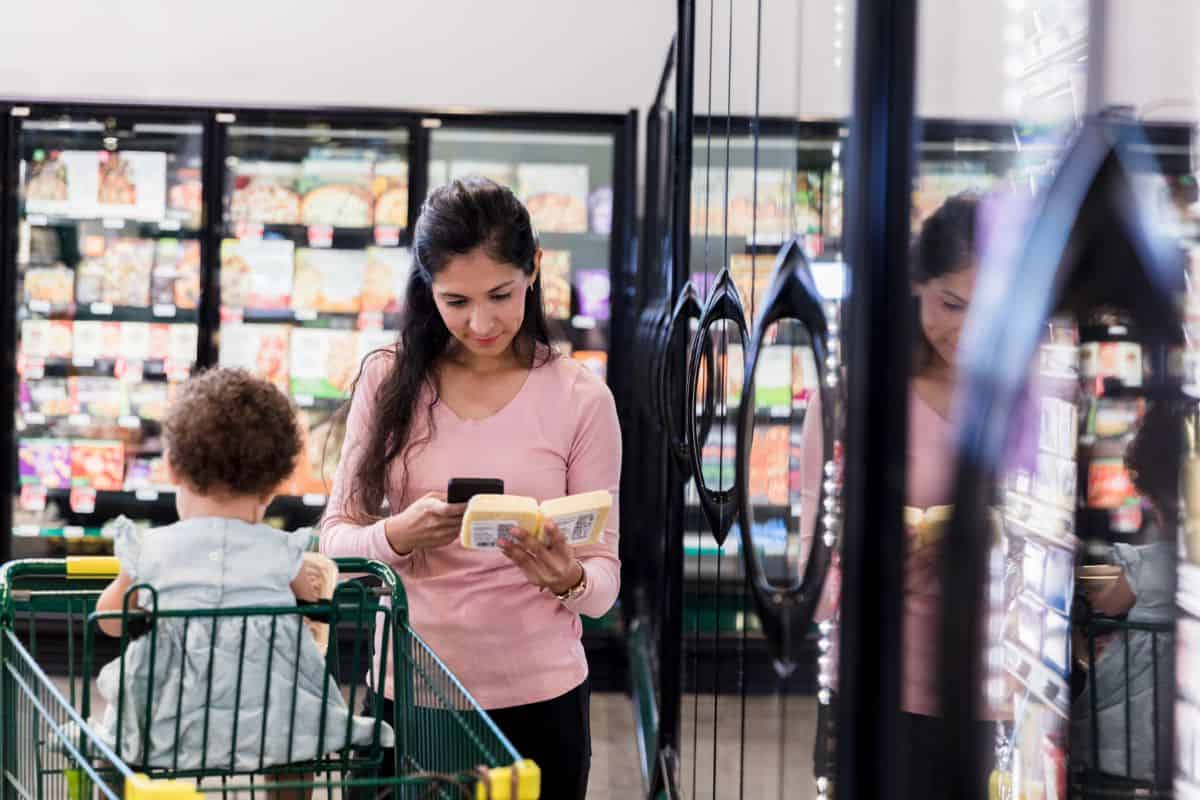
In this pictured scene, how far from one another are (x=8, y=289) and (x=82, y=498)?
827mm

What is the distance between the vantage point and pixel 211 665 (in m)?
1.54

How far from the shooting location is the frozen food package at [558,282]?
5.37 m

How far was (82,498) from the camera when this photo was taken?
541cm

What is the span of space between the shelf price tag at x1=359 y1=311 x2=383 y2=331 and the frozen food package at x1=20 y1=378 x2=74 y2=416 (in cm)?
116

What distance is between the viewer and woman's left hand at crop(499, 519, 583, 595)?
6.16 ft

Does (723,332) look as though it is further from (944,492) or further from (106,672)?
(944,492)

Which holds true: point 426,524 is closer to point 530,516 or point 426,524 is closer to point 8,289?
point 530,516

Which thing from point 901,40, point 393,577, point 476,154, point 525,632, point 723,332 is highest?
point 476,154

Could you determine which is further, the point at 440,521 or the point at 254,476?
the point at 440,521

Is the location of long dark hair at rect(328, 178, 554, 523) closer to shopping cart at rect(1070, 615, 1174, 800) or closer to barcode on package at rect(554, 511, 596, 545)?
barcode on package at rect(554, 511, 596, 545)

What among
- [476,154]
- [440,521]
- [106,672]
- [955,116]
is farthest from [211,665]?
[476,154]

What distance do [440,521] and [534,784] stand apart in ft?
2.34

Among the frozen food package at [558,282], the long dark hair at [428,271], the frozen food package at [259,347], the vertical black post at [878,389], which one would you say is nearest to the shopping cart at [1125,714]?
the vertical black post at [878,389]

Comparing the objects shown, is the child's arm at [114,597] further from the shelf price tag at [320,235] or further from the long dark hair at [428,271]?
the shelf price tag at [320,235]
